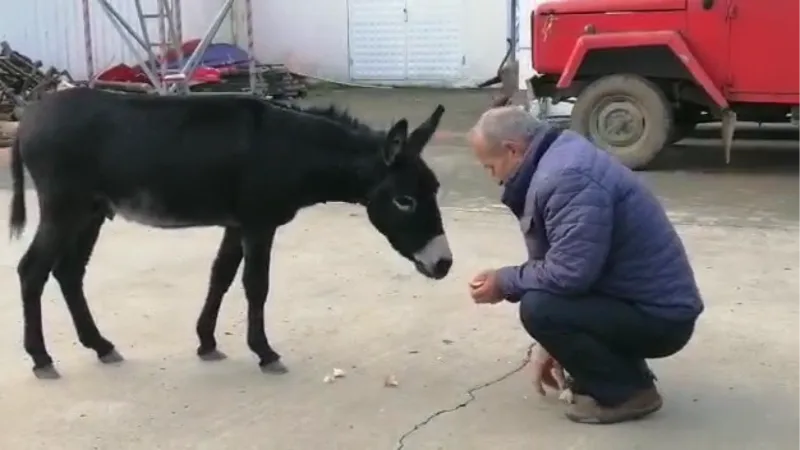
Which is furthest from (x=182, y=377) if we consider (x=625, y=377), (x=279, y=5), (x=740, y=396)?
(x=279, y=5)

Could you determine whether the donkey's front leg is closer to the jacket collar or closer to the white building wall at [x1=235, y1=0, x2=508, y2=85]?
the jacket collar

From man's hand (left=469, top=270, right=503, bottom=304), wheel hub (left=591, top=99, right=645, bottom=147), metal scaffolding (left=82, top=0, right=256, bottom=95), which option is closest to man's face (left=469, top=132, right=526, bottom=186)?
man's hand (left=469, top=270, right=503, bottom=304)

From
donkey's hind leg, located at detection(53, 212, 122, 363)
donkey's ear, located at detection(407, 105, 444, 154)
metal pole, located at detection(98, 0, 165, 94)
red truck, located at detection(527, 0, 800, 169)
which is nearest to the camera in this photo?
donkey's ear, located at detection(407, 105, 444, 154)

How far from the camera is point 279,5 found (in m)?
20.9

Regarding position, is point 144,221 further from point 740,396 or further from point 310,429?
point 740,396

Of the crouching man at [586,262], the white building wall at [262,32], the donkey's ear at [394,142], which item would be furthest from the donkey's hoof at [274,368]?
the white building wall at [262,32]

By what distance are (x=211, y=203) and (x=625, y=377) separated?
6.27 ft

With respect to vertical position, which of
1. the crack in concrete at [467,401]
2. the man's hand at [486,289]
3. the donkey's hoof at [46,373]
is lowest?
the crack in concrete at [467,401]

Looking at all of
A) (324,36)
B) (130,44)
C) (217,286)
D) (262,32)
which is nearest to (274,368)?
(217,286)

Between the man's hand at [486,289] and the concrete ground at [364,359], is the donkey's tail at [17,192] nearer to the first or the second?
the concrete ground at [364,359]

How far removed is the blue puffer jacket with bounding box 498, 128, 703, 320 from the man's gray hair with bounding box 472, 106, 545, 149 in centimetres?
4

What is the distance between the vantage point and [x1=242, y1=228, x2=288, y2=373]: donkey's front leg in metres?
5.10

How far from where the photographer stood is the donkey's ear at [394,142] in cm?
484

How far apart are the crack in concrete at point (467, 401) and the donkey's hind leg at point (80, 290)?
162cm
